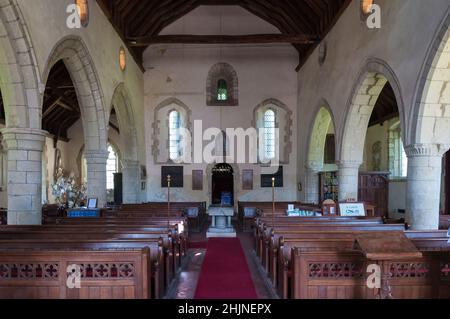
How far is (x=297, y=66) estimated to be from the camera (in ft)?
50.9

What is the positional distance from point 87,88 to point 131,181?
5.15 m

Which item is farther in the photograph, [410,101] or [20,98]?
[410,101]

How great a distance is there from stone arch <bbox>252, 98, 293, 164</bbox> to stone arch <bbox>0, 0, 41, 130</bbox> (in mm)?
10484

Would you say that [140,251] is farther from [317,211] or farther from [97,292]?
[317,211]

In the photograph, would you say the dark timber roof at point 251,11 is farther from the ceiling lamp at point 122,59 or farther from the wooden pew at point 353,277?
the wooden pew at point 353,277

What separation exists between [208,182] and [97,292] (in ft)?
38.9

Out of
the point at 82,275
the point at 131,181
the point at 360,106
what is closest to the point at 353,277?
the point at 82,275

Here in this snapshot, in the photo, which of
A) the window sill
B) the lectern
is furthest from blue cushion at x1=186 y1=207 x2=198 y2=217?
the lectern

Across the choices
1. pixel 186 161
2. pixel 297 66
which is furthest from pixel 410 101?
pixel 186 161

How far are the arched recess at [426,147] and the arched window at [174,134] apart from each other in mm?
10405

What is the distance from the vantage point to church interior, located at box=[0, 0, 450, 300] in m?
3.85

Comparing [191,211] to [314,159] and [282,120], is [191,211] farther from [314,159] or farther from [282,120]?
[282,120]

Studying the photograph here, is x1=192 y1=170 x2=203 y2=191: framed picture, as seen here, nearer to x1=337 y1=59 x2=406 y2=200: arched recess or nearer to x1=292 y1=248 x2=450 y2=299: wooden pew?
x1=337 y1=59 x2=406 y2=200: arched recess

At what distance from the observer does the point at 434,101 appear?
6.31 meters
